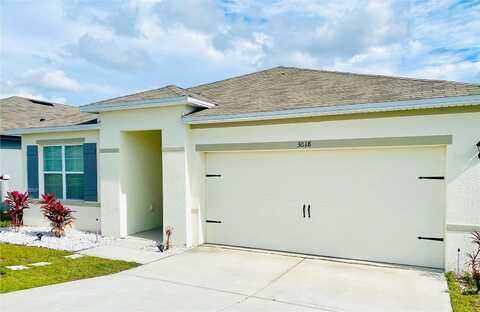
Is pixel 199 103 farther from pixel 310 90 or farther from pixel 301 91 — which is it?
pixel 310 90

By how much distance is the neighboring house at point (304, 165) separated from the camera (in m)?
6.73

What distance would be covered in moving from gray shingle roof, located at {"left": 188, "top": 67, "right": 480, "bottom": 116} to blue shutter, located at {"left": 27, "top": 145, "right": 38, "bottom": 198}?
6068 mm

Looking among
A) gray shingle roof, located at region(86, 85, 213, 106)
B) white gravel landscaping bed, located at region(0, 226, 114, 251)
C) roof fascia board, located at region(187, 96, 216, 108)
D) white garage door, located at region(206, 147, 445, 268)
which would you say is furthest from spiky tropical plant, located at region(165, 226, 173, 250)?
gray shingle roof, located at region(86, 85, 213, 106)

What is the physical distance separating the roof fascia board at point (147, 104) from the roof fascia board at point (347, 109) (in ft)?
1.43

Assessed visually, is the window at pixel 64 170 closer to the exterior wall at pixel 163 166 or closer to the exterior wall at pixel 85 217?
the exterior wall at pixel 85 217

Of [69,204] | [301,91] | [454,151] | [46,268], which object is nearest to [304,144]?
[301,91]

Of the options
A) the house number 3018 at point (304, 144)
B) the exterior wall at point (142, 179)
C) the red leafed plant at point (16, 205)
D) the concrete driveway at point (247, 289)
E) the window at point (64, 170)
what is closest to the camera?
the concrete driveway at point (247, 289)

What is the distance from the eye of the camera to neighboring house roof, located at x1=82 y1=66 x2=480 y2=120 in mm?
7268

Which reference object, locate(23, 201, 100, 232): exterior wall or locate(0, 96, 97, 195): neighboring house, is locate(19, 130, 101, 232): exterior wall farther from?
locate(0, 96, 97, 195): neighboring house

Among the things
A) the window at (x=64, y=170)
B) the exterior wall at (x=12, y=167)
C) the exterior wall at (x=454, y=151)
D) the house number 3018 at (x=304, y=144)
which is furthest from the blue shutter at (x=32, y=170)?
the exterior wall at (x=454, y=151)

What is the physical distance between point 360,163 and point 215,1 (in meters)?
6.32

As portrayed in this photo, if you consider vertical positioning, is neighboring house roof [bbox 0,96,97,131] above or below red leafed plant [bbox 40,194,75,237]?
above

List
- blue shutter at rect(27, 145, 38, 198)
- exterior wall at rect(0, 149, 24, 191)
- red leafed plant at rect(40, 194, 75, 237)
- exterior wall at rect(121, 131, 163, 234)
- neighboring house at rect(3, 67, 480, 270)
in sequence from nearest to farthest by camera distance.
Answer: neighboring house at rect(3, 67, 480, 270) → red leafed plant at rect(40, 194, 75, 237) → exterior wall at rect(121, 131, 163, 234) → blue shutter at rect(27, 145, 38, 198) → exterior wall at rect(0, 149, 24, 191)

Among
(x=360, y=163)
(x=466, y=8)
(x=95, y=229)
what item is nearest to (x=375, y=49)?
(x=466, y=8)
